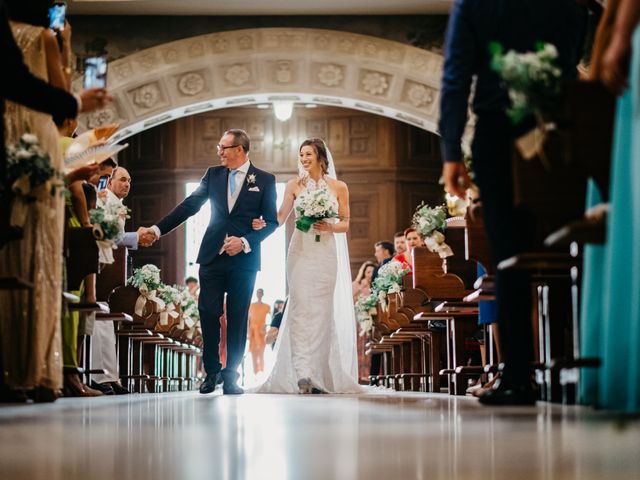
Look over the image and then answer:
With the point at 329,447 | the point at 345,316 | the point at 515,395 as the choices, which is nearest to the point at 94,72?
the point at 515,395

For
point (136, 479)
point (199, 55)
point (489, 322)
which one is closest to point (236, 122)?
point (199, 55)

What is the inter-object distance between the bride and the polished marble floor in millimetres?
4656

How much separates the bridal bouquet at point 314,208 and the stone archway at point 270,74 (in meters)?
6.64

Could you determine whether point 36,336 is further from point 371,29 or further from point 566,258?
point 371,29

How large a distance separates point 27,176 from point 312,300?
152 inches

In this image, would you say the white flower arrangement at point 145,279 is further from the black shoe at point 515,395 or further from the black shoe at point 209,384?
the black shoe at point 515,395

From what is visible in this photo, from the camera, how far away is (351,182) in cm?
2117

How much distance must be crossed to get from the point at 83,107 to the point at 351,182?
16640 millimetres

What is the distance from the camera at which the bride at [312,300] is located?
26.5 feet

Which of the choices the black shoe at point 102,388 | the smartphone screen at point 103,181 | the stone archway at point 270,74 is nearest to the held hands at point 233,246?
the black shoe at point 102,388

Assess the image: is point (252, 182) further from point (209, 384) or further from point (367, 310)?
point (367, 310)

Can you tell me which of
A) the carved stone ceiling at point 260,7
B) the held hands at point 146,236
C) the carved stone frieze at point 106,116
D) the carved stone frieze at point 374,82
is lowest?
the held hands at point 146,236

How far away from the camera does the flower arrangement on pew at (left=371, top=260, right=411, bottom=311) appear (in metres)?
10.9

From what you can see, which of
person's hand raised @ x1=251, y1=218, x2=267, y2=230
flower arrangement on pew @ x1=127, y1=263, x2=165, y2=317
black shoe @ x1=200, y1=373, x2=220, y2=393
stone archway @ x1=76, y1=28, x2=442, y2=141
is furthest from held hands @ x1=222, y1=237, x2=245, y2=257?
stone archway @ x1=76, y1=28, x2=442, y2=141
